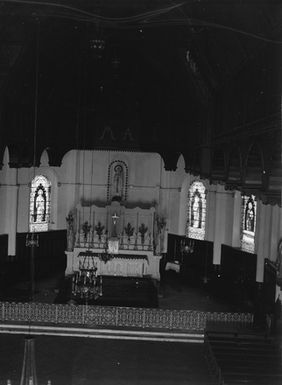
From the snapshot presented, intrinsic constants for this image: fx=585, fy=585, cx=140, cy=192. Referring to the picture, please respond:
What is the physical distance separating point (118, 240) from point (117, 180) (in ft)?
18.1

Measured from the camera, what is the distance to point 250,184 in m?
15.3

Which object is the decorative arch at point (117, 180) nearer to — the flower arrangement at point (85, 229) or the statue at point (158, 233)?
the statue at point (158, 233)

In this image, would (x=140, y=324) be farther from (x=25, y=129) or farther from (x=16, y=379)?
(x=25, y=129)

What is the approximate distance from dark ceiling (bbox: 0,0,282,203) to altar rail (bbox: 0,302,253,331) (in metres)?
4.84

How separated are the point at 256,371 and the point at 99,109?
15.7m

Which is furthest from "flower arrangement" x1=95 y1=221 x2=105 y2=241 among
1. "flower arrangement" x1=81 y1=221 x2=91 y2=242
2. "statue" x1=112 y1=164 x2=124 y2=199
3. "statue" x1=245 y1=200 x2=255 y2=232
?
"statue" x1=245 y1=200 x2=255 y2=232

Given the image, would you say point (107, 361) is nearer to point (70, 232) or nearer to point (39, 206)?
point (70, 232)

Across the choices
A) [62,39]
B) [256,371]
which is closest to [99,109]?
[62,39]

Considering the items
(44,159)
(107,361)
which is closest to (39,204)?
(44,159)

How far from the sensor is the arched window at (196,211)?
28125 mm

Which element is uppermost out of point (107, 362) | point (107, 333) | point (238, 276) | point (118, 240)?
point (118, 240)

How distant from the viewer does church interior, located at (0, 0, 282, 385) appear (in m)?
14.7

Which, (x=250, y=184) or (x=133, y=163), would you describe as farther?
(x=133, y=163)

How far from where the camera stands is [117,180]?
96.8 feet
